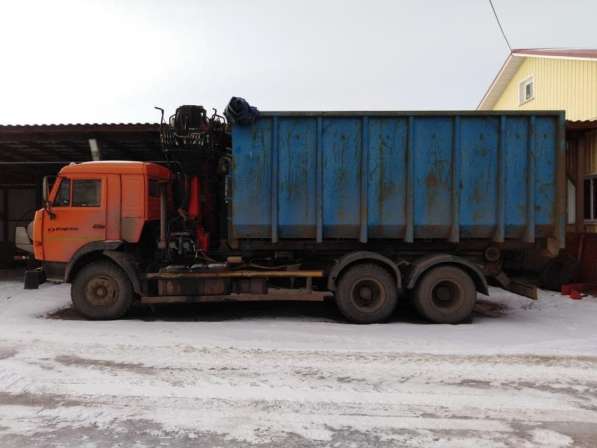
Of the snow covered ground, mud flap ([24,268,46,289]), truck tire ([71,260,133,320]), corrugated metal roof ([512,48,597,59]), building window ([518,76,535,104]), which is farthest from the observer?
building window ([518,76,535,104])

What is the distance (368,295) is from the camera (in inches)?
294

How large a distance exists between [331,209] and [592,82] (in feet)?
29.1

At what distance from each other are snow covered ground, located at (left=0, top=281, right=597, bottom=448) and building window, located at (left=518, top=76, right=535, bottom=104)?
1127 centimetres

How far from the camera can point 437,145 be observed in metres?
7.39

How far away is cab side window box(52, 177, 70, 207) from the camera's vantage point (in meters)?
7.73

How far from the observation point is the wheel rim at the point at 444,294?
24.4 feet

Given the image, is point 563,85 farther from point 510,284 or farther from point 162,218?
point 162,218

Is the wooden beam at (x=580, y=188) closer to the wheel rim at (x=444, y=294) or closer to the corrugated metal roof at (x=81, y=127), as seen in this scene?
the wheel rim at (x=444, y=294)

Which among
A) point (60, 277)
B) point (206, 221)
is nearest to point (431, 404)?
point (206, 221)

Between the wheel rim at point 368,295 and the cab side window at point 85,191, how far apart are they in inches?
180

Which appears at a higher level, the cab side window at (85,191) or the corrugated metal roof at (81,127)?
the corrugated metal roof at (81,127)

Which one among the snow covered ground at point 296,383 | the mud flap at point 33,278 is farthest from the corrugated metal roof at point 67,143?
the snow covered ground at point 296,383

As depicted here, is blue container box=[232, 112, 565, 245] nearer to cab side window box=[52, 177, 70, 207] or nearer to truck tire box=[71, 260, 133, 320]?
truck tire box=[71, 260, 133, 320]

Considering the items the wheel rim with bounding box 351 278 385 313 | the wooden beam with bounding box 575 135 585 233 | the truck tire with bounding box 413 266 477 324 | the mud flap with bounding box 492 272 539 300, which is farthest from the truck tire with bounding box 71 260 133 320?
the wooden beam with bounding box 575 135 585 233
